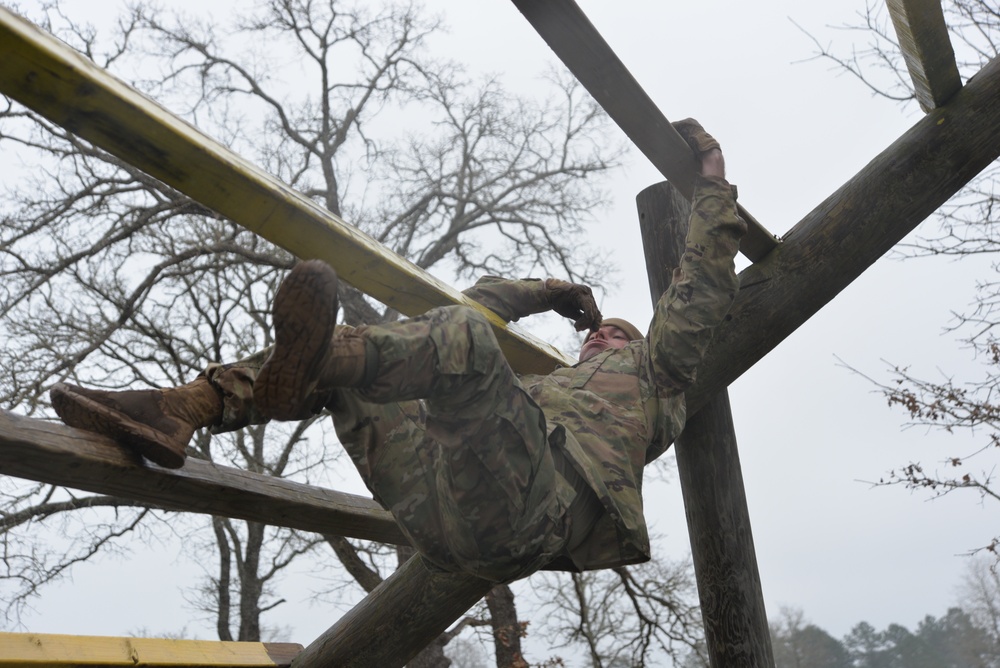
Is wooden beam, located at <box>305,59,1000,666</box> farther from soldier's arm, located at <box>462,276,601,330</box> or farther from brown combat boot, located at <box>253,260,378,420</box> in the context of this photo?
brown combat boot, located at <box>253,260,378,420</box>

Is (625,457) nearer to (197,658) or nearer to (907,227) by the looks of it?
(907,227)

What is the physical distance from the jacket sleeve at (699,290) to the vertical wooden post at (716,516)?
663mm

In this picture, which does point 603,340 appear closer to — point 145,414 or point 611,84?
point 611,84

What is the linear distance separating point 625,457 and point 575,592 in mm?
7055

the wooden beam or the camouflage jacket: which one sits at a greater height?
the wooden beam

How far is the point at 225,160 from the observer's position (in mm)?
2031

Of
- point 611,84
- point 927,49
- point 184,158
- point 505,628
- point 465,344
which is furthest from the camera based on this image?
point 505,628

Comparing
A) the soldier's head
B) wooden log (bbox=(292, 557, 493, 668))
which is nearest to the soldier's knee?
the soldier's head

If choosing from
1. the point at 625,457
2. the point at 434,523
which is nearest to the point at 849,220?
the point at 625,457

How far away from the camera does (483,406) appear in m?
2.24

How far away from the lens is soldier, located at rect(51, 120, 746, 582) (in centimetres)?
202

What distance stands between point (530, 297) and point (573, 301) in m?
0.17

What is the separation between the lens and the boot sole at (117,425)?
2205mm

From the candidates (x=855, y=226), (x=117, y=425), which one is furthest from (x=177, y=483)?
(x=855, y=226)
